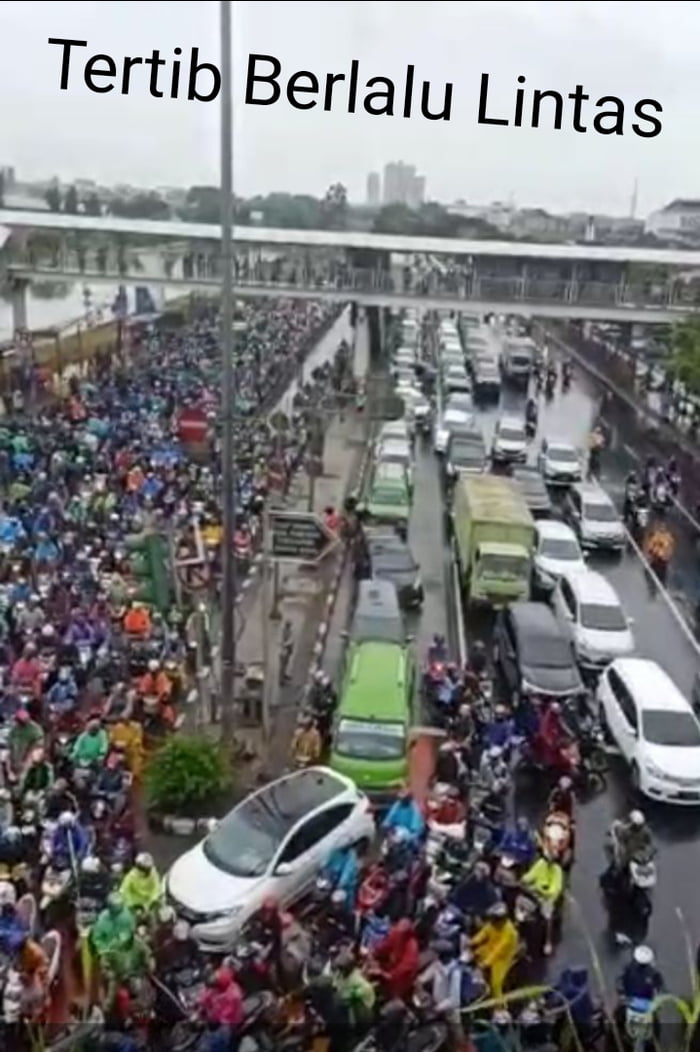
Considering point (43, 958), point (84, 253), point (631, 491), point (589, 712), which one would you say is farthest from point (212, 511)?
point (84, 253)

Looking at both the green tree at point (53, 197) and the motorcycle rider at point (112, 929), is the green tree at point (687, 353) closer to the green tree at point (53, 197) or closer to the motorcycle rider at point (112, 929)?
the green tree at point (53, 197)

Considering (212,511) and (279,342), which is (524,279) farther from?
(212,511)

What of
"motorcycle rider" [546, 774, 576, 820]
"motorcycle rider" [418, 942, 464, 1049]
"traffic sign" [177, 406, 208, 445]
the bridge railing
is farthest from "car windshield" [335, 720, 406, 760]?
the bridge railing

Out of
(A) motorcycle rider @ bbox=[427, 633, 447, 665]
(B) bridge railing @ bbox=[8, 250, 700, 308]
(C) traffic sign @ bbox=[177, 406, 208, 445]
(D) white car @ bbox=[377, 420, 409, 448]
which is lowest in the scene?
(A) motorcycle rider @ bbox=[427, 633, 447, 665]

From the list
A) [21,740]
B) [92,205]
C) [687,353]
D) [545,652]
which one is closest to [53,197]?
[92,205]

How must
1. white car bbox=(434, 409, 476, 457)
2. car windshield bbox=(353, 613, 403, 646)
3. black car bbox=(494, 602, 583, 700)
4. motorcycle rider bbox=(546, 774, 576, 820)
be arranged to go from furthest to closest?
white car bbox=(434, 409, 476, 457) < car windshield bbox=(353, 613, 403, 646) < black car bbox=(494, 602, 583, 700) < motorcycle rider bbox=(546, 774, 576, 820)

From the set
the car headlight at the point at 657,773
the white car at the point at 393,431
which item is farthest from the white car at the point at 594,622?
the white car at the point at 393,431

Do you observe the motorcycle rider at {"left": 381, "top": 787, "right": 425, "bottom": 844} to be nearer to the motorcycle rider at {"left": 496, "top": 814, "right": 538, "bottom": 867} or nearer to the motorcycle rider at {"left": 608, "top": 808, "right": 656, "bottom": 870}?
the motorcycle rider at {"left": 496, "top": 814, "right": 538, "bottom": 867}
